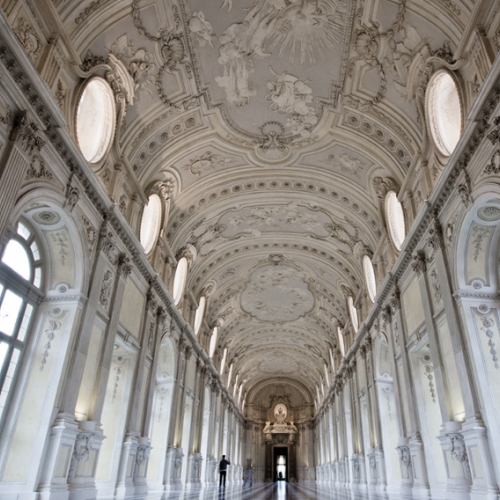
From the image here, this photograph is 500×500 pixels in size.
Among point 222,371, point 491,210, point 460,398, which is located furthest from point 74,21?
point 222,371

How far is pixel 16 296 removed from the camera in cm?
837

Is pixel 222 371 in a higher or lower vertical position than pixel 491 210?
higher

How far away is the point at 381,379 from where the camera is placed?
16.3 metres

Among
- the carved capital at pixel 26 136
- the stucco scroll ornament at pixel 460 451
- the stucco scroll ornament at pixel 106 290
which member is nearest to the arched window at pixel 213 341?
the stucco scroll ornament at pixel 106 290

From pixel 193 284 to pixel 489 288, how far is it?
549 inches

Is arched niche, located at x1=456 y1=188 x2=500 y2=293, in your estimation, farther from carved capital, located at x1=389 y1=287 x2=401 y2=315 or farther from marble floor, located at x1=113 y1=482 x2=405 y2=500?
marble floor, located at x1=113 y1=482 x2=405 y2=500

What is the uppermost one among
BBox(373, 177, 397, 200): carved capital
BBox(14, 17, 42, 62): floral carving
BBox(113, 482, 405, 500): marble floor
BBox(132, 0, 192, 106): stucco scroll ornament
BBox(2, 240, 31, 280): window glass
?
BBox(132, 0, 192, 106): stucco scroll ornament

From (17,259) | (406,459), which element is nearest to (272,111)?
(17,259)

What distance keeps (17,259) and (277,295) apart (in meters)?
19.4

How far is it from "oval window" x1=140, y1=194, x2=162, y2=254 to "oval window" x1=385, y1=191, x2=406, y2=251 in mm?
7799

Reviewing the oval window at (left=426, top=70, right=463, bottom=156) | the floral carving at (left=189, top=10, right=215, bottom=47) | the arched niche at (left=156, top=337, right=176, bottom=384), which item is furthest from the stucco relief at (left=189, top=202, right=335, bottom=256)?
the floral carving at (left=189, top=10, right=215, bottom=47)

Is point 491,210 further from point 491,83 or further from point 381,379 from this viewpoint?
point 381,379

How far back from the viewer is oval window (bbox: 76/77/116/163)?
403 inches

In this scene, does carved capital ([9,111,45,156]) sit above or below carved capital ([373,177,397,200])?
below
